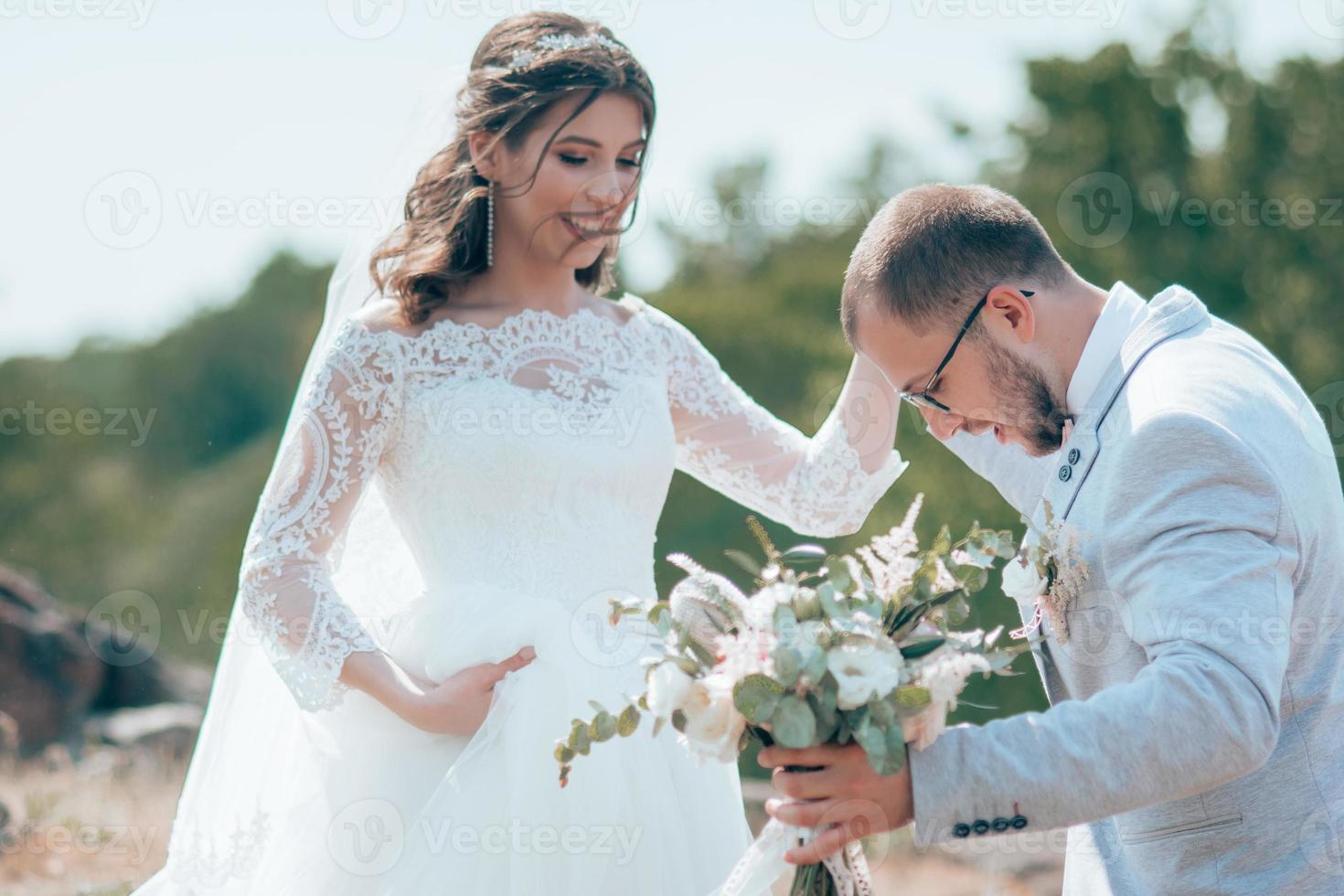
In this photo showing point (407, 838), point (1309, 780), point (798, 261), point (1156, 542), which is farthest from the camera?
point (798, 261)

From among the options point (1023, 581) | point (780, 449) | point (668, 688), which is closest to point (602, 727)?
point (668, 688)

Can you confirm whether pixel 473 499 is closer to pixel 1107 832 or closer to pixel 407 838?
pixel 407 838

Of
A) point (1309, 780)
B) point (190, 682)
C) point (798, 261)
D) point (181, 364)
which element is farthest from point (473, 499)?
point (181, 364)

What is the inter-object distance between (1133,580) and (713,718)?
751mm

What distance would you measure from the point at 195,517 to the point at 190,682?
1906 cm

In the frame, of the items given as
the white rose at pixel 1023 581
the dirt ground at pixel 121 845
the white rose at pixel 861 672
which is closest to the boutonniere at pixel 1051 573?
the white rose at pixel 1023 581

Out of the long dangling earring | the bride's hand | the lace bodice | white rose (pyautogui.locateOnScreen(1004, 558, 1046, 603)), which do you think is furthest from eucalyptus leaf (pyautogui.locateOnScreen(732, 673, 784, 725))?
the long dangling earring

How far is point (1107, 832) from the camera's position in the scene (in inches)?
105

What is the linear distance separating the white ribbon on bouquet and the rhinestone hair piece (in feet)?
7.27

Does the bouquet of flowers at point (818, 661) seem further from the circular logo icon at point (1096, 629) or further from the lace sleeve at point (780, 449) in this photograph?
the lace sleeve at point (780, 449)

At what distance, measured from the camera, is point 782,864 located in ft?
8.48

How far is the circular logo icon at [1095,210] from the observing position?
13.4 metres

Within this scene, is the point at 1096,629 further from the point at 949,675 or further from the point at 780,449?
the point at 780,449

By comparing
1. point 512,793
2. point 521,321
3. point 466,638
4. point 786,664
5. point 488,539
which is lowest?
point 512,793
